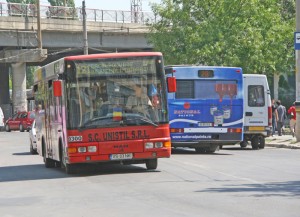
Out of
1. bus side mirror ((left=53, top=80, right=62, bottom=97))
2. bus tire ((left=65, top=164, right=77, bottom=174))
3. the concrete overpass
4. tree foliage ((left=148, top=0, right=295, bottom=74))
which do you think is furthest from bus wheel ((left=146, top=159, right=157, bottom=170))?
the concrete overpass

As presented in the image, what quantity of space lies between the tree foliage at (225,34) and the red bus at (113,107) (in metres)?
27.2

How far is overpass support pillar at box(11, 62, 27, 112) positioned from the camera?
7006 centimetres

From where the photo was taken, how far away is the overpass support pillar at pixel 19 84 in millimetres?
70062

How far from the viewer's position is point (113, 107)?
64.0 ft

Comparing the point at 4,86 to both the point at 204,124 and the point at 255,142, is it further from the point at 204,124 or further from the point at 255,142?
the point at 204,124

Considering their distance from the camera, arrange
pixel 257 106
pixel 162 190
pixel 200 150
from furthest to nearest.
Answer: pixel 257 106
pixel 200 150
pixel 162 190

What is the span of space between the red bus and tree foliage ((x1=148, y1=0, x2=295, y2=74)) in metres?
27.2

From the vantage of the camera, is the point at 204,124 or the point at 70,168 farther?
the point at 204,124

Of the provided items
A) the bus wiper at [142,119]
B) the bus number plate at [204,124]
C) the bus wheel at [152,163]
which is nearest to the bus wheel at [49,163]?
the bus wheel at [152,163]

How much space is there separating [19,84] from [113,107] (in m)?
51.9

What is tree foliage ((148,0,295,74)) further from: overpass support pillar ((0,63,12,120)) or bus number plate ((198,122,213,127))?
overpass support pillar ((0,63,12,120))

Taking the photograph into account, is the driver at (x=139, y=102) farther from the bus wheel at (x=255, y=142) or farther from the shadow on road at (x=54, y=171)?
the bus wheel at (x=255, y=142)

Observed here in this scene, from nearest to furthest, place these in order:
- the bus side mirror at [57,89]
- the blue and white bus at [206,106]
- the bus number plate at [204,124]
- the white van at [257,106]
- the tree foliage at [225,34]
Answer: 1. the bus side mirror at [57,89]
2. the blue and white bus at [206,106]
3. the bus number plate at [204,124]
4. the white van at [257,106]
5. the tree foliage at [225,34]

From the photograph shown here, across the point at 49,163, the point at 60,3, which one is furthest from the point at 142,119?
the point at 60,3
